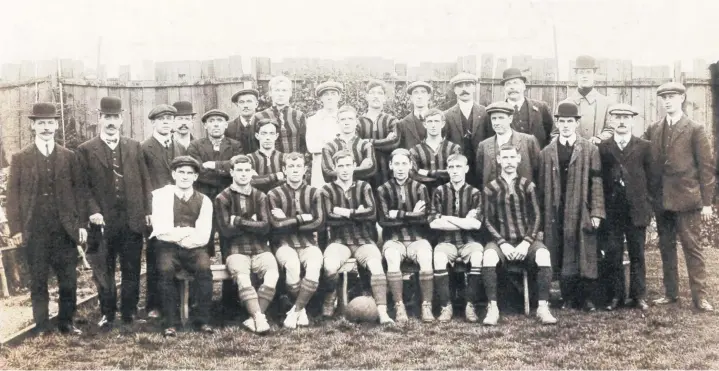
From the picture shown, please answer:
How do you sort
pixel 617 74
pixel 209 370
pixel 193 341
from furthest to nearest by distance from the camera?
pixel 617 74 → pixel 193 341 → pixel 209 370

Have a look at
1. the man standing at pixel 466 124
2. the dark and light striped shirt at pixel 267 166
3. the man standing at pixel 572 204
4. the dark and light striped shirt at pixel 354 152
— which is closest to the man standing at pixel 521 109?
the man standing at pixel 466 124

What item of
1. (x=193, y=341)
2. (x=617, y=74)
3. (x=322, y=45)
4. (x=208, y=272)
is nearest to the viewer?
(x=193, y=341)

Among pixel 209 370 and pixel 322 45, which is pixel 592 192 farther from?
pixel 209 370

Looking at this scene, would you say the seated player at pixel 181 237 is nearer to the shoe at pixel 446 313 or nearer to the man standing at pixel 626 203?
the shoe at pixel 446 313

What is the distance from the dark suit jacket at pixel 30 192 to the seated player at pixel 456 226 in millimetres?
2705

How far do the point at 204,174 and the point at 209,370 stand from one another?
75.0 inches

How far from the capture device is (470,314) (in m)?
4.97

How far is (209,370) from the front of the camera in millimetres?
4031

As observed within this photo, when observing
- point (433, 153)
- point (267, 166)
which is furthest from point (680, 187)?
point (267, 166)

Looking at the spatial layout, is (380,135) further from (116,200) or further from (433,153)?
(116,200)

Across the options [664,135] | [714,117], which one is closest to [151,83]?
[664,135]

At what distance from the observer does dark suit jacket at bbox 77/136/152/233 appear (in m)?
4.98

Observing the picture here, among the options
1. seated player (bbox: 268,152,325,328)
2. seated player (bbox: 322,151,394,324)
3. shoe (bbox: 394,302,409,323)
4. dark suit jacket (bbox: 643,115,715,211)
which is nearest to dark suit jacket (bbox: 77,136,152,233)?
seated player (bbox: 268,152,325,328)

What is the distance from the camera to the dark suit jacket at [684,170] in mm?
5246
